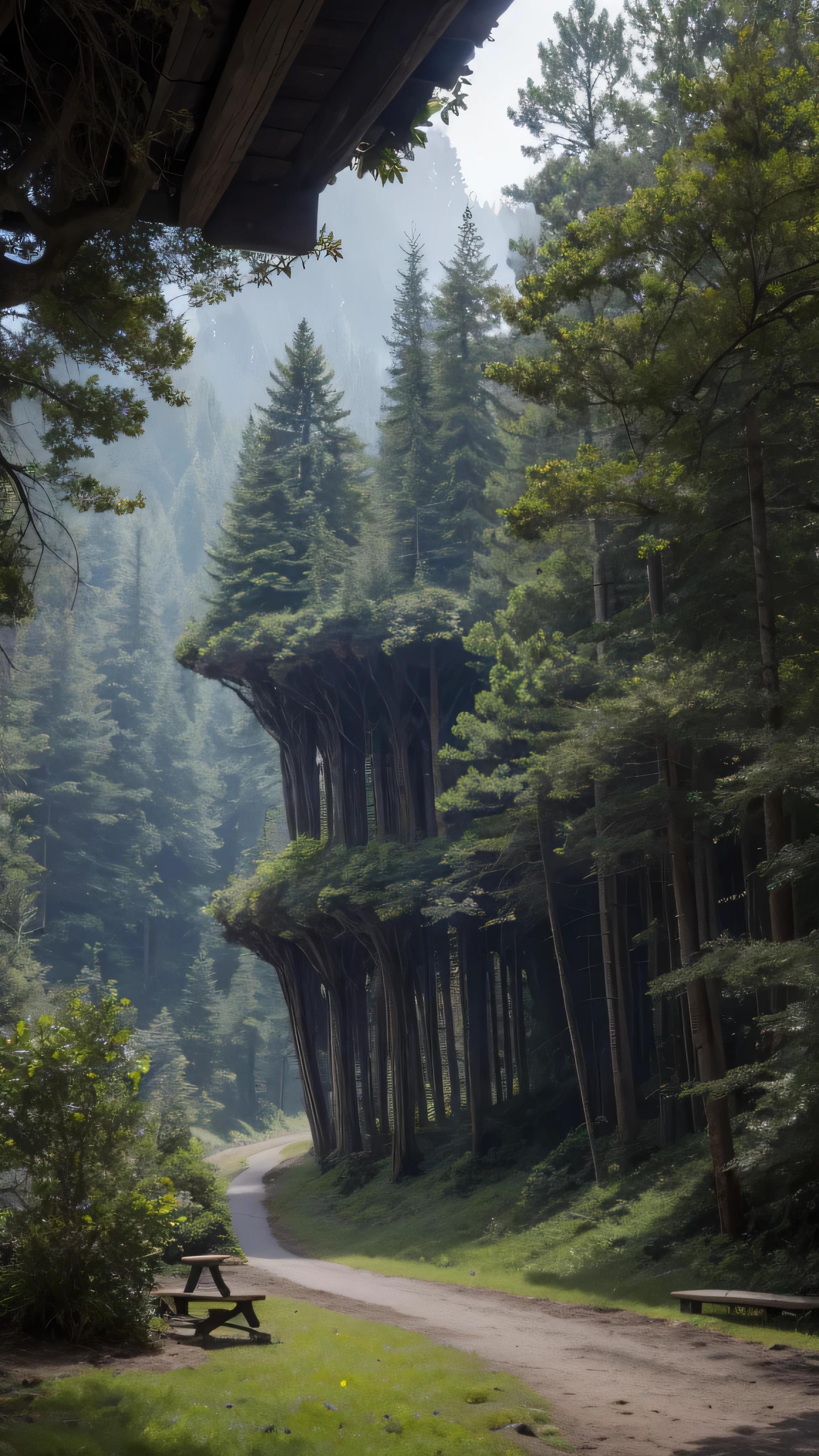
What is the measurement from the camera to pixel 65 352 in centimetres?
573

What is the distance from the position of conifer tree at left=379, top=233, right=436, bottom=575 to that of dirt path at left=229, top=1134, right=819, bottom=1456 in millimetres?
15529

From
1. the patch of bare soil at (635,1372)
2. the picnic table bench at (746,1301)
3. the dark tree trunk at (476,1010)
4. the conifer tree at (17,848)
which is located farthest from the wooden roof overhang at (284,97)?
the conifer tree at (17,848)

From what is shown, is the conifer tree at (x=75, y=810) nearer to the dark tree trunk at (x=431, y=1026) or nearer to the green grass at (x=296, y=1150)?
the green grass at (x=296, y=1150)

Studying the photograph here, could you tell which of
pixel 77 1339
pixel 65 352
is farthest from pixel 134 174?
pixel 77 1339

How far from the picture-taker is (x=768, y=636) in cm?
956

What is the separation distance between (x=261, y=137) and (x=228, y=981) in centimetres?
5109

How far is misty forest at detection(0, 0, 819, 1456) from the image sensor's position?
530 cm

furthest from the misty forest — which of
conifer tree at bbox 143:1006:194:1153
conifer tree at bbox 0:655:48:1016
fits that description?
conifer tree at bbox 143:1006:194:1153

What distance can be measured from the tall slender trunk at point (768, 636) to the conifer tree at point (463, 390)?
544 inches

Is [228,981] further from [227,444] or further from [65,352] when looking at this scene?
[227,444]

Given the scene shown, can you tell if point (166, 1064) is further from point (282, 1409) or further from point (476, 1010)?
point (282, 1409)

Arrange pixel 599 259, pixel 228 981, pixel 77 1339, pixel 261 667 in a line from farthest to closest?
pixel 228 981 < pixel 261 667 < pixel 599 259 < pixel 77 1339

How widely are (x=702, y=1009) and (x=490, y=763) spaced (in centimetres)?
940

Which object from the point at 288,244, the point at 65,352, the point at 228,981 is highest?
the point at 65,352
